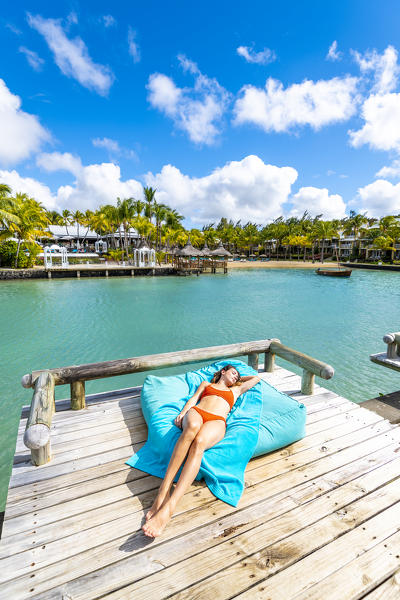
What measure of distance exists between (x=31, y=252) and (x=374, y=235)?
59.0 m

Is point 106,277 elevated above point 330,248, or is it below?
below

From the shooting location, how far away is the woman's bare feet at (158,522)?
5.74 ft

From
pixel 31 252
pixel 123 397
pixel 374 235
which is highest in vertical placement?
pixel 374 235

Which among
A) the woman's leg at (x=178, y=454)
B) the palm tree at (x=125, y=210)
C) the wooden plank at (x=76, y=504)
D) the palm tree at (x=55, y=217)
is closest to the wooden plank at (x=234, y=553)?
the woman's leg at (x=178, y=454)

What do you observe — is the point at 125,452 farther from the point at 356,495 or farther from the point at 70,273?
the point at 70,273

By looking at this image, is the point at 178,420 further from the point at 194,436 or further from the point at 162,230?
the point at 162,230

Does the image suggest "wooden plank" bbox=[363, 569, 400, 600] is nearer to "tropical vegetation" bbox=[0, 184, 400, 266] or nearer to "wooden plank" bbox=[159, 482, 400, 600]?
"wooden plank" bbox=[159, 482, 400, 600]

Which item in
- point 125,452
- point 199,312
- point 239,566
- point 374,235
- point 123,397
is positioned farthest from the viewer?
point 374,235

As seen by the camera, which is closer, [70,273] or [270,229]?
[70,273]

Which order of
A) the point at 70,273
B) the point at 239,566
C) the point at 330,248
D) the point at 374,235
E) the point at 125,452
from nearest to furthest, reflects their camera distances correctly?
the point at 239,566, the point at 125,452, the point at 70,273, the point at 374,235, the point at 330,248

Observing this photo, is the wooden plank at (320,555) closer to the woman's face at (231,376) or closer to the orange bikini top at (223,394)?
the orange bikini top at (223,394)

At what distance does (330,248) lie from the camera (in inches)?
2657

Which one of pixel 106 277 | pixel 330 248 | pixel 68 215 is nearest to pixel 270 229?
pixel 330 248

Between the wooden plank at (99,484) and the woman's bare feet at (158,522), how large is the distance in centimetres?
48
